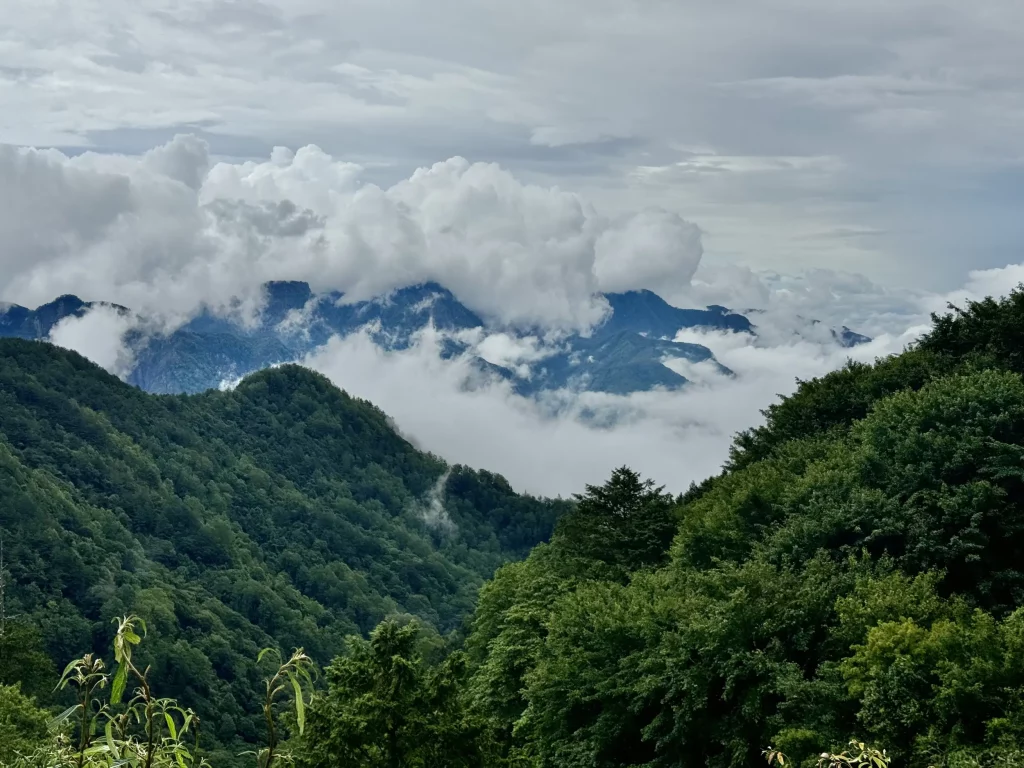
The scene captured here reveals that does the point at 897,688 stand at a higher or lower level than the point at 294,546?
higher

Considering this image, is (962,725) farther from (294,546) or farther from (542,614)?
(294,546)

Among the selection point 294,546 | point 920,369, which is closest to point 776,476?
point 920,369

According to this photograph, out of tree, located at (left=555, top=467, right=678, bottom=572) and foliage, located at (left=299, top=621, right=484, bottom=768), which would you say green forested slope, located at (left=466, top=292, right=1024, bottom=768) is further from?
foliage, located at (left=299, top=621, right=484, bottom=768)

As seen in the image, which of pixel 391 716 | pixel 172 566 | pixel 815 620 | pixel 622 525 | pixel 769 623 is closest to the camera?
pixel 391 716

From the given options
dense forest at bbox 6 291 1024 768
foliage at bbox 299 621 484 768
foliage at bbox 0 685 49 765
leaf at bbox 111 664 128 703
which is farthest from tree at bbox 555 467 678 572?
leaf at bbox 111 664 128 703

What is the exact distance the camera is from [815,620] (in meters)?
29.2

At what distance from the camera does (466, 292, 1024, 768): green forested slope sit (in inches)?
918

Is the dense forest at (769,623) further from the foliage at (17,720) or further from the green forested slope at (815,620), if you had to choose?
the foliage at (17,720)

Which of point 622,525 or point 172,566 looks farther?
point 172,566

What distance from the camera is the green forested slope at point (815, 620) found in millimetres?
23328

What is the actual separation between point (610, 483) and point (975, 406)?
2064cm

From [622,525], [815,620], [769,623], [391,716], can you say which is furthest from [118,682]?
[622,525]

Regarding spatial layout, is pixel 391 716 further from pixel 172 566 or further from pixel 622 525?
pixel 172 566

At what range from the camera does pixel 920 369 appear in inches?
2089
